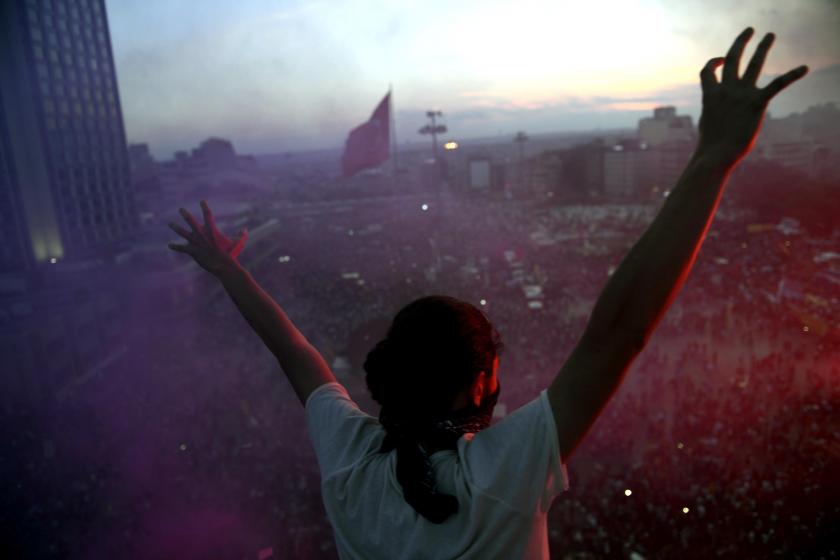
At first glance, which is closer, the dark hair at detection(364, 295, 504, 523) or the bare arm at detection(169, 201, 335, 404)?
the dark hair at detection(364, 295, 504, 523)

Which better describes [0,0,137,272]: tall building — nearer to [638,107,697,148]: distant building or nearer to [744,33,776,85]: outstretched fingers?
[744,33,776,85]: outstretched fingers

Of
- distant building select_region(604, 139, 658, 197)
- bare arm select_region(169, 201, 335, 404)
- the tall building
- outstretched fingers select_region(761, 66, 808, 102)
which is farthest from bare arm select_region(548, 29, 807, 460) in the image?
distant building select_region(604, 139, 658, 197)

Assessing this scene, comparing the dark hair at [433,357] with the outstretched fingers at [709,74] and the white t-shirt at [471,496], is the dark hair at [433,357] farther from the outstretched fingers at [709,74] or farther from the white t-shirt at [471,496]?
the outstretched fingers at [709,74]

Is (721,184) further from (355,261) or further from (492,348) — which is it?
(355,261)

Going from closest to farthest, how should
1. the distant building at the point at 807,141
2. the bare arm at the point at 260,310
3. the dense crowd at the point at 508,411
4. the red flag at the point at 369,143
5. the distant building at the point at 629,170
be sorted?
the bare arm at the point at 260,310, the dense crowd at the point at 508,411, the red flag at the point at 369,143, the distant building at the point at 807,141, the distant building at the point at 629,170

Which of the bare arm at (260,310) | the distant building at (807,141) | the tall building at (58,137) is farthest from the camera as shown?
the distant building at (807,141)

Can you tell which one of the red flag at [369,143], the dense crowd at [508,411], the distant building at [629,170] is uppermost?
the red flag at [369,143]

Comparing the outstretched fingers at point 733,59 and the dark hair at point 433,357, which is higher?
the outstretched fingers at point 733,59

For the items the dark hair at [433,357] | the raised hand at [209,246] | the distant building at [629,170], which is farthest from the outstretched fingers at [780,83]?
the distant building at [629,170]
